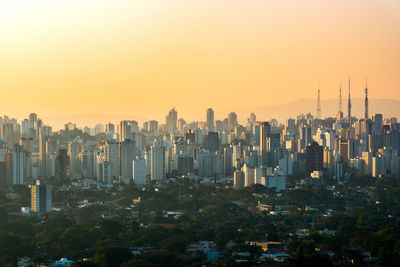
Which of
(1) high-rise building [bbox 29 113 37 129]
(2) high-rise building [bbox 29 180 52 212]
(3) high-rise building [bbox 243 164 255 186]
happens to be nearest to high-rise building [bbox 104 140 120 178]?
(3) high-rise building [bbox 243 164 255 186]

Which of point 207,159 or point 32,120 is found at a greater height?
point 32,120

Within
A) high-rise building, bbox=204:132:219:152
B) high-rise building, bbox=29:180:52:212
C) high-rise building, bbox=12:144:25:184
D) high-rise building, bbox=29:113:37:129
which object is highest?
high-rise building, bbox=29:113:37:129

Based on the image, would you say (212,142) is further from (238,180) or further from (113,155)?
(238,180)

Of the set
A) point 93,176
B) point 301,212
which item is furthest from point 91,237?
point 93,176

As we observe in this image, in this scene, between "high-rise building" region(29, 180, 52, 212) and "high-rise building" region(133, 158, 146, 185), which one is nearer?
"high-rise building" region(29, 180, 52, 212)

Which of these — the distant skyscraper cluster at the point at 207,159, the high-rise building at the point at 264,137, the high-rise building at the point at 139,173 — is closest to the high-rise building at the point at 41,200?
the distant skyscraper cluster at the point at 207,159

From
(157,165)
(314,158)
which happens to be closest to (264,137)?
(314,158)

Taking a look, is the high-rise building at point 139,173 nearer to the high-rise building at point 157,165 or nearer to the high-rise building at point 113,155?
the high-rise building at point 157,165

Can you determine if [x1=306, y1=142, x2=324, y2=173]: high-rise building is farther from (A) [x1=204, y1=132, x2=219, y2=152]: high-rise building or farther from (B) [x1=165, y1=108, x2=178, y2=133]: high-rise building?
(B) [x1=165, y1=108, x2=178, y2=133]: high-rise building

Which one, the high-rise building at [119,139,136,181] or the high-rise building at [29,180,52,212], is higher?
the high-rise building at [119,139,136,181]
